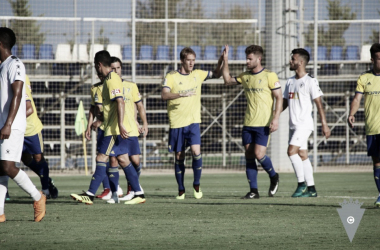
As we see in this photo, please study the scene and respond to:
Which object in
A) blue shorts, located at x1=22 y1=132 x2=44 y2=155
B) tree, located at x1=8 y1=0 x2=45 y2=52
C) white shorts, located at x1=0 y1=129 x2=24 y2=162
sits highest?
tree, located at x1=8 y1=0 x2=45 y2=52

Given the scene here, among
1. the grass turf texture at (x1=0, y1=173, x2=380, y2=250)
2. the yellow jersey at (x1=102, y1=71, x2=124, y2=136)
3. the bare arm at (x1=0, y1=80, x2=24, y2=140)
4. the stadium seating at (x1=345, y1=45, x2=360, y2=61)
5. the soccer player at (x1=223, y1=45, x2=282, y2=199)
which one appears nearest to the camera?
the grass turf texture at (x1=0, y1=173, x2=380, y2=250)

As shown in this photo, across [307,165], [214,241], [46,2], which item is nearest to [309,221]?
[214,241]

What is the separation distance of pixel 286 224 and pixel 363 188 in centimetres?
543

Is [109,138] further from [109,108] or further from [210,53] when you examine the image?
[210,53]

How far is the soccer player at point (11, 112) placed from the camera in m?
5.82

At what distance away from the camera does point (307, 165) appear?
9289mm

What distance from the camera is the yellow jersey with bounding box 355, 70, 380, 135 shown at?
7.80m

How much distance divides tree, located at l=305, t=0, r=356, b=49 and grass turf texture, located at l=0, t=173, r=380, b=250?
13.4 meters

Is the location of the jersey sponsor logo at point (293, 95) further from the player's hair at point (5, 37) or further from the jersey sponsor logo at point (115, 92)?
the player's hair at point (5, 37)

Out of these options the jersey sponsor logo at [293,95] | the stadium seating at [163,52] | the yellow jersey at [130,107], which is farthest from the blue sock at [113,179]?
the stadium seating at [163,52]

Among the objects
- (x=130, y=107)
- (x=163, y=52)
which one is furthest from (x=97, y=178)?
(x=163, y=52)

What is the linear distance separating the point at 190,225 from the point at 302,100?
3953 mm

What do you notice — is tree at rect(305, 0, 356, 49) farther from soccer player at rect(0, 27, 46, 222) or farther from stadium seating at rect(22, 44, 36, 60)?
soccer player at rect(0, 27, 46, 222)

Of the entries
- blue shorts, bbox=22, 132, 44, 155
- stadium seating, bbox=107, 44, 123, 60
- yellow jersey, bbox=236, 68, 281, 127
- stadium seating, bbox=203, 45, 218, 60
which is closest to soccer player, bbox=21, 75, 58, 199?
blue shorts, bbox=22, 132, 44, 155
